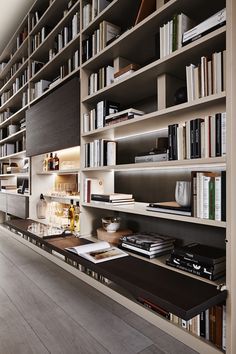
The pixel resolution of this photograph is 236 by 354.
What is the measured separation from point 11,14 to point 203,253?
4.11m

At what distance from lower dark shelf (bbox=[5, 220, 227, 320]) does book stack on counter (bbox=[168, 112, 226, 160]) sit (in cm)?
65

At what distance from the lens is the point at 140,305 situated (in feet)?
5.37

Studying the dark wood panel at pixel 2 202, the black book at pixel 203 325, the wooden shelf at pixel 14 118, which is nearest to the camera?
the black book at pixel 203 325

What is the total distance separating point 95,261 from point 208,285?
639mm

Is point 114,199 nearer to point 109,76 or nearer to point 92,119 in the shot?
point 92,119

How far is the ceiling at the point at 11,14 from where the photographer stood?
136 inches

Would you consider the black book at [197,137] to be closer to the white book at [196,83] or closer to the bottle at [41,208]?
the white book at [196,83]

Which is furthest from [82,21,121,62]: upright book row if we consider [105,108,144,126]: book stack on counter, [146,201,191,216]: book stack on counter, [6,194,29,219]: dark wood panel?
[6,194,29,219]: dark wood panel

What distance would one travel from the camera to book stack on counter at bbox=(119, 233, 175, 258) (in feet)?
5.57

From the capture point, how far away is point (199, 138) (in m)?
1.38

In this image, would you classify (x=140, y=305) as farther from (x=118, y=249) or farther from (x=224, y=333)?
(x=224, y=333)

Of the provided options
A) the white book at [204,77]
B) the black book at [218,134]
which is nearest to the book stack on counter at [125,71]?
the white book at [204,77]

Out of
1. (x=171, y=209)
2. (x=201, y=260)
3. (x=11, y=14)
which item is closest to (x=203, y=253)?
(x=201, y=260)

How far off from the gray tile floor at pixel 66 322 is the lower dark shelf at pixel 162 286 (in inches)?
14.4
